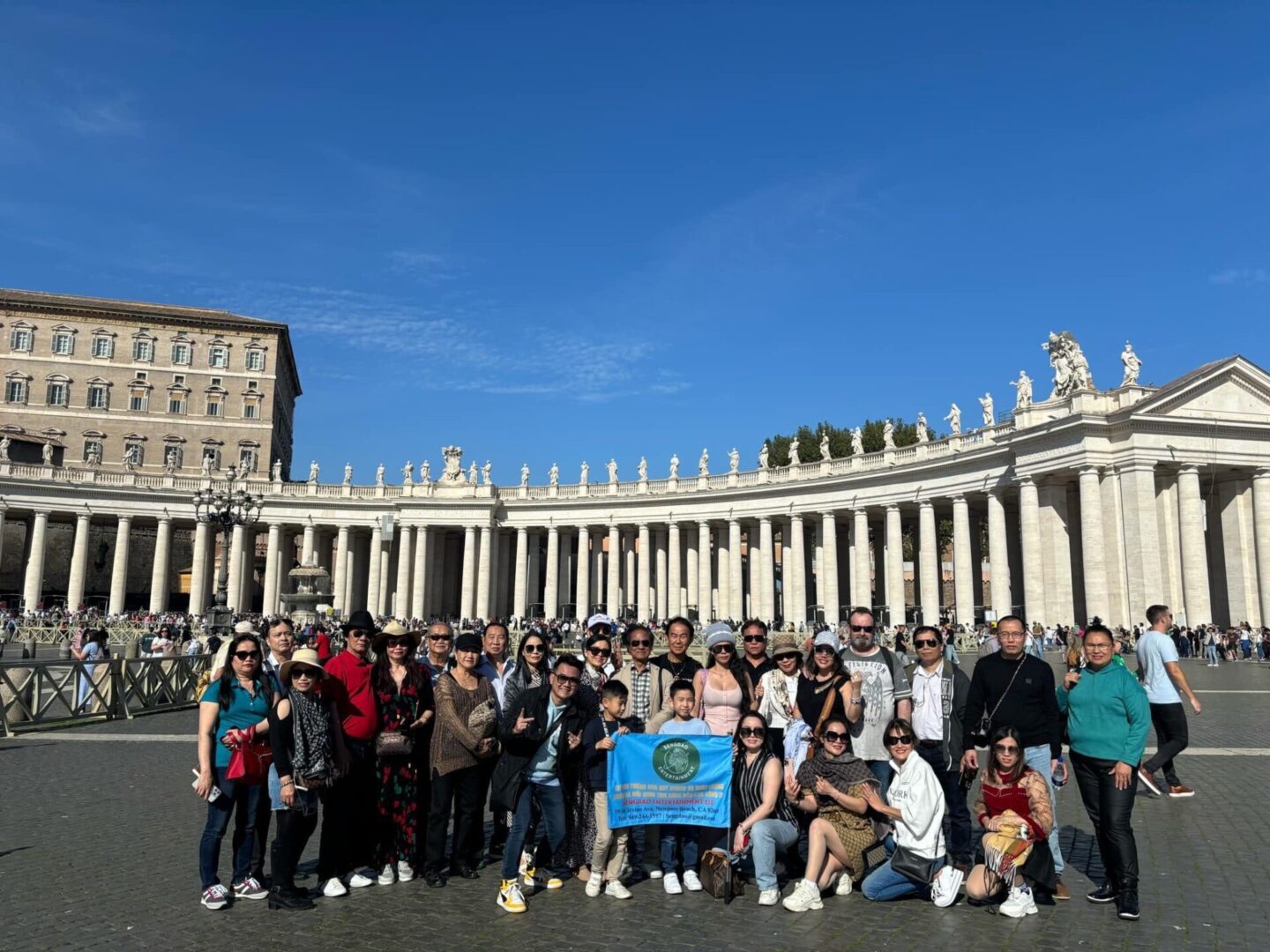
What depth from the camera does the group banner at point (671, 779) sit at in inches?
339

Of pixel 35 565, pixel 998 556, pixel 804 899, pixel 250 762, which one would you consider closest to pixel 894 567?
pixel 998 556

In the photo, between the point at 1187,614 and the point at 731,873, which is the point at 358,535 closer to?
the point at 1187,614

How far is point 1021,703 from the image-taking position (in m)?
8.45

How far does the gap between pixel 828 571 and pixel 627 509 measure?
16782 mm

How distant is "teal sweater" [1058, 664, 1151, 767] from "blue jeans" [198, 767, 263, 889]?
736 cm

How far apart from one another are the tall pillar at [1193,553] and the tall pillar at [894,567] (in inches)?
610

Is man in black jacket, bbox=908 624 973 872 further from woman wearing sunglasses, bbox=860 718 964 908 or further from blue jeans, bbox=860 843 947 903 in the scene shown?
blue jeans, bbox=860 843 947 903

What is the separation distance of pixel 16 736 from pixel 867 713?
1655 cm

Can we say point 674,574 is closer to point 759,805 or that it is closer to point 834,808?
point 759,805

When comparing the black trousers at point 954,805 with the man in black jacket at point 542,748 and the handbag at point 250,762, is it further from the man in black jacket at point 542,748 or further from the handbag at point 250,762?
the handbag at point 250,762

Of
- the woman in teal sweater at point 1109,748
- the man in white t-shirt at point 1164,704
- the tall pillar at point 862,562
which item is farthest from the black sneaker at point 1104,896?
the tall pillar at point 862,562

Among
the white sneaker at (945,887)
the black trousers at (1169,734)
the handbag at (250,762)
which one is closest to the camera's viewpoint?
the handbag at (250,762)

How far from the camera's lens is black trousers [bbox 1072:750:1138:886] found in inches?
300

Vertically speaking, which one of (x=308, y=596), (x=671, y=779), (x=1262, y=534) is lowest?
(x=671, y=779)
